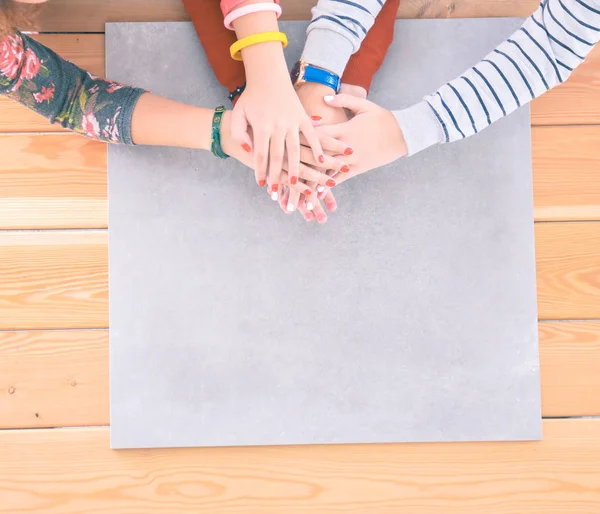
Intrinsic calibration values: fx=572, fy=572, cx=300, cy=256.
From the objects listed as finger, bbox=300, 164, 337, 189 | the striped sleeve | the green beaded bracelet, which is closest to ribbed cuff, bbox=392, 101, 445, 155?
the striped sleeve

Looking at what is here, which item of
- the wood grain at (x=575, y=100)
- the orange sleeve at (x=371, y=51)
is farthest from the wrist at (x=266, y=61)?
the wood grain at (x=575, y=100)

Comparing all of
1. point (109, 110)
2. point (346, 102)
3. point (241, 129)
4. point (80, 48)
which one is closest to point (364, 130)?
point (346, 102)

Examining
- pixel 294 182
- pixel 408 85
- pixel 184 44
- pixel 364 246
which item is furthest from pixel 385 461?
pixel 184 44

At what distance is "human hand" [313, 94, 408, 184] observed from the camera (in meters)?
0.65

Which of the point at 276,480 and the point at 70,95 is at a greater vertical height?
the point at 70,95

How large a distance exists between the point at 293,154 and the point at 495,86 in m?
0.24

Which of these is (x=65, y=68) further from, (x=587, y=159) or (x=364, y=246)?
(x=587, y=159)

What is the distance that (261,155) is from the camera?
0.64 m

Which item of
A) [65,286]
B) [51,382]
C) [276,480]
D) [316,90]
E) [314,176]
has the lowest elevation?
[276,480]

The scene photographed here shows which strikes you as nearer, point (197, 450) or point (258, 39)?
point (258, 39)

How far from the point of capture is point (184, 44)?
29.4 inches

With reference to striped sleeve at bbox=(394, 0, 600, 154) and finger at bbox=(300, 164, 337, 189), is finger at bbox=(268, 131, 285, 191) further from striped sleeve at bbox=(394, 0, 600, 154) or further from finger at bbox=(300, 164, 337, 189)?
striped sleeve at bbox=(394, 0, 600, 154)

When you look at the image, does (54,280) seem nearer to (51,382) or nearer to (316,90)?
(51,382)

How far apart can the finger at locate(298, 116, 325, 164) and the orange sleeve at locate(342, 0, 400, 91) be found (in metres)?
0.11
